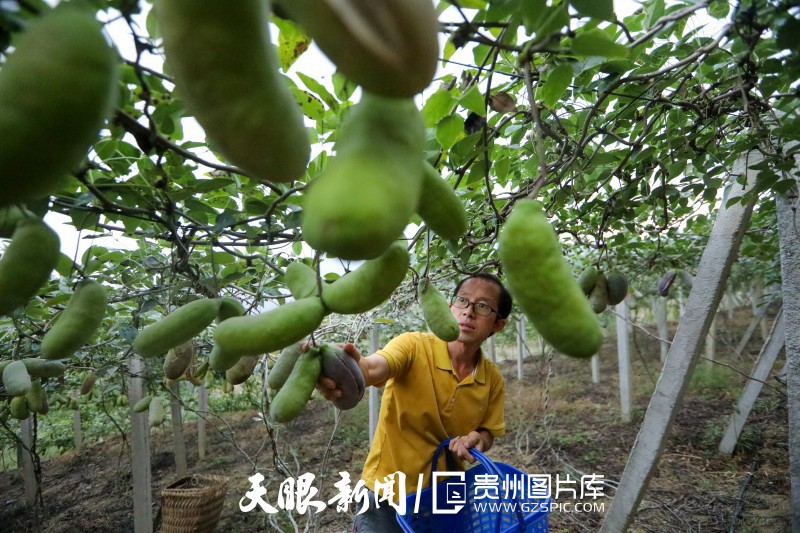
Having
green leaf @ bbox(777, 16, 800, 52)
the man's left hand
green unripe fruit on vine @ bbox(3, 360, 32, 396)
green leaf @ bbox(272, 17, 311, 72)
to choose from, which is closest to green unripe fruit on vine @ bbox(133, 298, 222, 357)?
green leaf @ bbox(272, 17, 311, 72)

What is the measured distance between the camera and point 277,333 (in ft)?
2.12

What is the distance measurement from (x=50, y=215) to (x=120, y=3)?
666 mm

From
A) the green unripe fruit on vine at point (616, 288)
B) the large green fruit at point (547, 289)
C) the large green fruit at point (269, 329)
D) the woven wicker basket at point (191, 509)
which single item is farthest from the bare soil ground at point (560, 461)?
the large green fruit at point (547, 289)

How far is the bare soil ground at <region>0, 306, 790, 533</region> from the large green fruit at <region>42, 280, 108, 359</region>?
129cm

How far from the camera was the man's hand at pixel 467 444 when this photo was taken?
1976 mm

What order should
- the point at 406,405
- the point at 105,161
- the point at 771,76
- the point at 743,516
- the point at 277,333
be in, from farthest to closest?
the point at 743,516
the point at 406,405
the point at 771,76
the point at 105,161
the point at 277,333

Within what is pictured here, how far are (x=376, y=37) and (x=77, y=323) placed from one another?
77 centimetres

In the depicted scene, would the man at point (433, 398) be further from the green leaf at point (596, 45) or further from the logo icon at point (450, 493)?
the green leaf at point (596, 45)

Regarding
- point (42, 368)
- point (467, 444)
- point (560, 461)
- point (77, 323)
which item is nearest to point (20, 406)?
point (42, 368)

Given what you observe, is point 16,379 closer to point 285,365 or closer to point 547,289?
point 285,365

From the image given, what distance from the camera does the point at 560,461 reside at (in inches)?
161

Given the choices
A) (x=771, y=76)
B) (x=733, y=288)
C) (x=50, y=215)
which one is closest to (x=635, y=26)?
(x=771, y=76)

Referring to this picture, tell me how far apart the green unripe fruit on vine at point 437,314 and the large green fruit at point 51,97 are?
879 millimetres

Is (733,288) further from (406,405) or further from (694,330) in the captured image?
(406,405)
